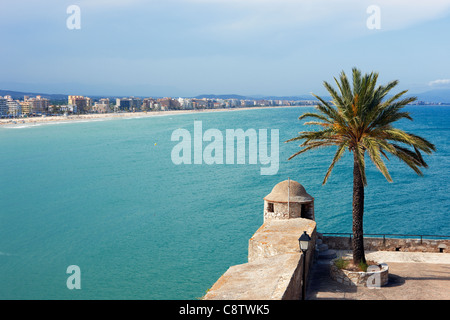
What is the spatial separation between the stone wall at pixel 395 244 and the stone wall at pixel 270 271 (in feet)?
6.40

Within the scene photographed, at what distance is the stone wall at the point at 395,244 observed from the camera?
16.1 metres

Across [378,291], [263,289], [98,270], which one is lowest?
[98,270]

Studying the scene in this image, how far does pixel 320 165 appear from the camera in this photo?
55.0 m

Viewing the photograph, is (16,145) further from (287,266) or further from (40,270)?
(287,266)

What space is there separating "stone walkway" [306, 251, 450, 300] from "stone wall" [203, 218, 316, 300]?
0.76 metres

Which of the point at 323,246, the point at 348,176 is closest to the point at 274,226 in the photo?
the point at 323,246

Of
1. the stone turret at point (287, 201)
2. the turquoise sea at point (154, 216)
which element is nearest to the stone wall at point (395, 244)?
the stone turret at point (287, 201)

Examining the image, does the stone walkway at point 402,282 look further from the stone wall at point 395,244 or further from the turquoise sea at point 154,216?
the turquoise sea at point 154,216

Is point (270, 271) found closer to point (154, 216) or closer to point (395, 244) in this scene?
point (395, 244)

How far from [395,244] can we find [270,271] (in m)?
7.99

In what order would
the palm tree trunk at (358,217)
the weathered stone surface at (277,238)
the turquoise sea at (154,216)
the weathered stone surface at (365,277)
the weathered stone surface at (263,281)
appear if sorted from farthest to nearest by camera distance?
the turquoise sea at (154,216)
the weathered stone surface at (277,238)
the palm tree trunk at (358,217)
the weathered stone surface at (365,277)
the weathered stone surface at (263,281)

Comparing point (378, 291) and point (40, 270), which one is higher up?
point (378, 291)

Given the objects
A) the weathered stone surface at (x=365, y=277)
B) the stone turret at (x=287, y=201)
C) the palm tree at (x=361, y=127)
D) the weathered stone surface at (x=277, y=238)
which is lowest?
the weathered stone surface at (x=365, y=277)

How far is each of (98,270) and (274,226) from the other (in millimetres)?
13917
